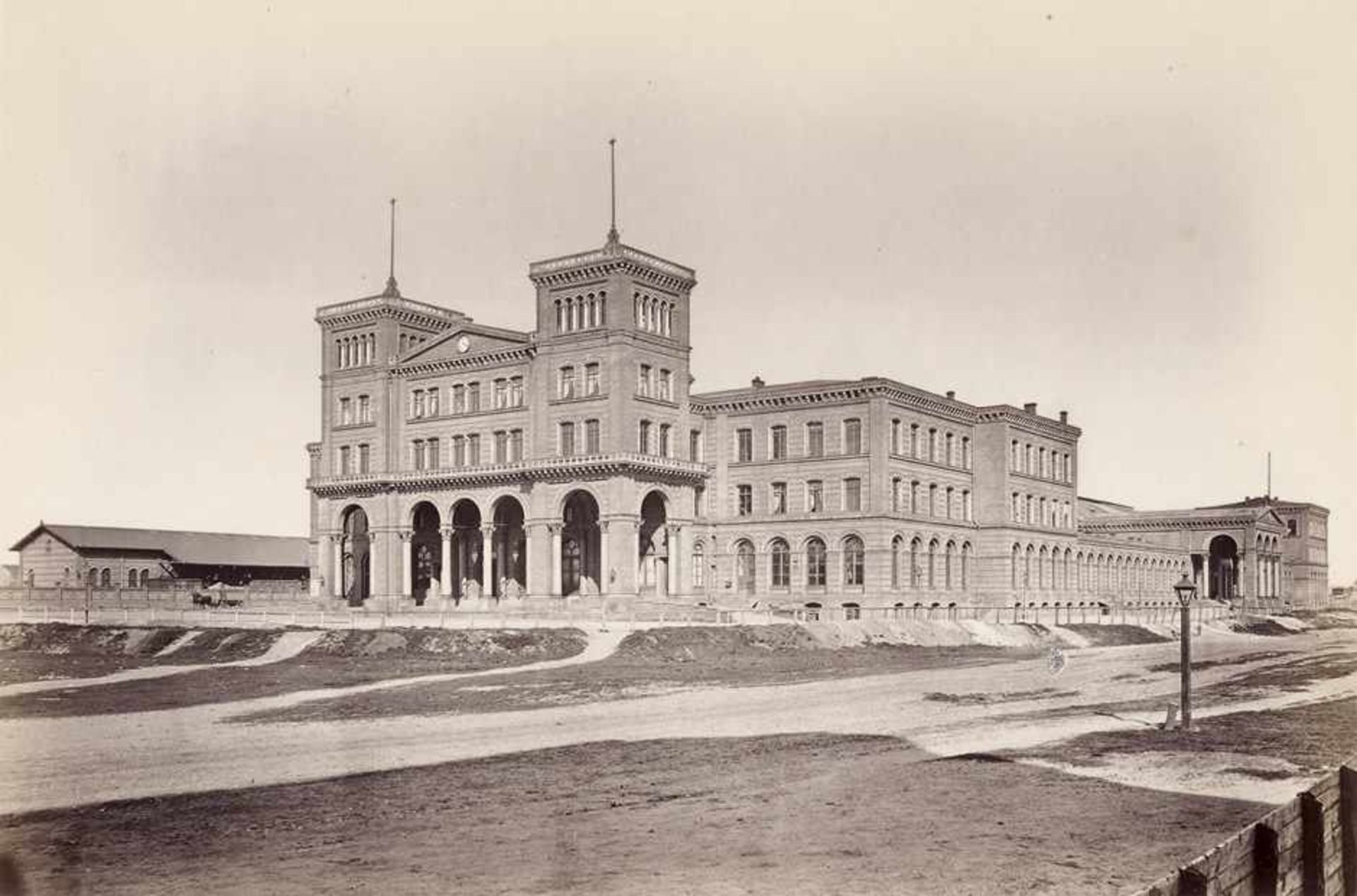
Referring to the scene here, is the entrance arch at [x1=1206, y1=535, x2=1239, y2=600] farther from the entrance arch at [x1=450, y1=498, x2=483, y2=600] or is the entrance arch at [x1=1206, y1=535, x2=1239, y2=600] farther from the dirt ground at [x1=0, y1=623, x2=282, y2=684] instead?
the dirt ground at [x1=0, y1=623, x2=282, y2=684]

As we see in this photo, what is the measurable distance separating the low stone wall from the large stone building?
50877 millimetres

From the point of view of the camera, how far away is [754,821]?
49.5ft

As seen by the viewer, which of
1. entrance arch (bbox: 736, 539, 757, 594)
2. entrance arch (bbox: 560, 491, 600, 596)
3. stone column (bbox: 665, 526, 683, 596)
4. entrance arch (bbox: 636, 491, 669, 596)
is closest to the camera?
stone column (bbox: 665, 526, 683, 596)

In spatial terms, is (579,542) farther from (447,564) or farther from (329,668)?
(329,668)

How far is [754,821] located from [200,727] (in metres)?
13.4

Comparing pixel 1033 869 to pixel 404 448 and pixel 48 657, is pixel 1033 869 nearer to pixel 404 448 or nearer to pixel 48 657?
pixel 48 657

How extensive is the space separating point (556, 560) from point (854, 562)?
15919 mm

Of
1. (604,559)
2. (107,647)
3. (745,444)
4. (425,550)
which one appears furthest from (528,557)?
(107,647)

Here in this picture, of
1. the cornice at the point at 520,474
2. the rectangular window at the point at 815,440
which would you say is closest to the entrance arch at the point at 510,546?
the cornice at the point at 520,474

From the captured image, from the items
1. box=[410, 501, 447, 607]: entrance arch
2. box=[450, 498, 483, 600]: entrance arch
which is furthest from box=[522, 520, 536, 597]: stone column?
box=[410, 501, 447, 607]: entrance arch

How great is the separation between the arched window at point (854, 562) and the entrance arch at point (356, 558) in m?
29.3

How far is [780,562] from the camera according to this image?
68.4 meters

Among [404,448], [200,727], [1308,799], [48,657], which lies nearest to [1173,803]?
[1308,799]

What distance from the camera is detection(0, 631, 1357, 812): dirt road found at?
1838 cm
